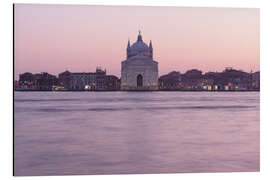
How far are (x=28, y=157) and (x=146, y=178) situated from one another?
203 centimetres

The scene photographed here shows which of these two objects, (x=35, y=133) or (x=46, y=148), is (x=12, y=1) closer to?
(x=46, y=148)

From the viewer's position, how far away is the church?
6206 centimetres

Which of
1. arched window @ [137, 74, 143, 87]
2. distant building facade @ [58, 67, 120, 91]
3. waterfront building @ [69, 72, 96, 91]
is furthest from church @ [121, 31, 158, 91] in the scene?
waterfront building @ [69, 72, 96, 91]

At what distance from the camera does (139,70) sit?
6475 centimetres

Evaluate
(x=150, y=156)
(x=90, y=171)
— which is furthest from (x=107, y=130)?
(x=90, y=171)

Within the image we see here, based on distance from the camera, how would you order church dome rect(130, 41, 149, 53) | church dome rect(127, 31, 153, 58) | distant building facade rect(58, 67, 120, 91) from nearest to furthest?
distant building facade rect(58, 67, 120, 91) → church dome rect(127, 31, 153, 58) → church dome rect(130, 41, 149, 53)

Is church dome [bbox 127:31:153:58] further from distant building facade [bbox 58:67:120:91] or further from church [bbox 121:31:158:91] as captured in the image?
distant building facade [bbox 58:67:120:91]

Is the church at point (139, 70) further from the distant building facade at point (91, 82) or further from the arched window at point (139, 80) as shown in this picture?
the distant building facade at point (91, 82)

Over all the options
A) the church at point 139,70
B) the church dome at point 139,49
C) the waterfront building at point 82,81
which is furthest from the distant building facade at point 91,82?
the church dome at point 139,49

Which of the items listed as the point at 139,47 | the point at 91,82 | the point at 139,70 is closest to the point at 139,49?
the point at 139,47

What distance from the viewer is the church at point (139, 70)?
6206 cm

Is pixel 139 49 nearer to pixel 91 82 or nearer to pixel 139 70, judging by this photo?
pixel 139 70

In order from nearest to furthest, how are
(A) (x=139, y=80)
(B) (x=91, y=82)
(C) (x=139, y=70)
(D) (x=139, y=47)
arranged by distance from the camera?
(C) (x=139, y=70)
(A) (x=139, y=80)
(D) (x=139, y=47)
(B) (x=91, y=82)
